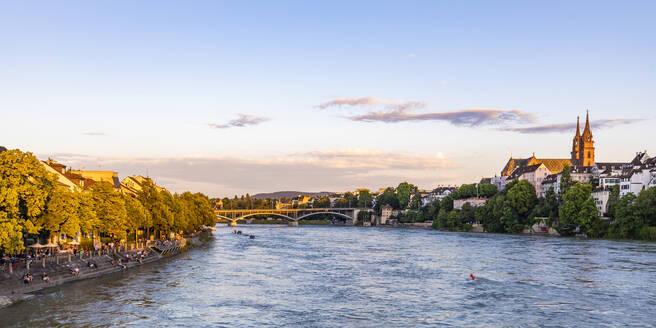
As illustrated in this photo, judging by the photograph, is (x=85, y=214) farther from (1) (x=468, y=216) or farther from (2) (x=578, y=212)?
(1) (x=468, y=216)

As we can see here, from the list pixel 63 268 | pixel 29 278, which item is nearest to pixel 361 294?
pixel 29 278

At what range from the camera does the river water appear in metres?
37.9

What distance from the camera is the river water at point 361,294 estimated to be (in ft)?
124

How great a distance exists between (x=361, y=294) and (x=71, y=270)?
83.9ft

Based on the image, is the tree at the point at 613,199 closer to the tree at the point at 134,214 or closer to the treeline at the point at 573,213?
the treeline at the point at 573,213

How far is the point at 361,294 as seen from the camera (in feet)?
160

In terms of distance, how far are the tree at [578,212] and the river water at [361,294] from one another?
45435mm

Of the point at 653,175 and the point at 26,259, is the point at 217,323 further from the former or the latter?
the point at 653,175

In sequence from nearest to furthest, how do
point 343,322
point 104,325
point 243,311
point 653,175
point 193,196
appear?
point 104,325 < point 343,322 < point 243,311 < point 653,175 < point 193,196

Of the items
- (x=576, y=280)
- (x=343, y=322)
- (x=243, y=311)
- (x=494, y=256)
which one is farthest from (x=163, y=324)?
(x=494, y=256)

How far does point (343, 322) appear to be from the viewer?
124 feet

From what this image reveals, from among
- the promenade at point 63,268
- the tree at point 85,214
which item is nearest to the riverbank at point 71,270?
the promenade at point 63,268

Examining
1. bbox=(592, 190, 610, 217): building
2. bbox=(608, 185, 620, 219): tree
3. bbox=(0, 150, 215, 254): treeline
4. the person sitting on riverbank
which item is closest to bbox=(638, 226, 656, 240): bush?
bbox=(608, 185, 620, 219): tree

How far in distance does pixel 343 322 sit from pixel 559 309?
16280 millimetres
